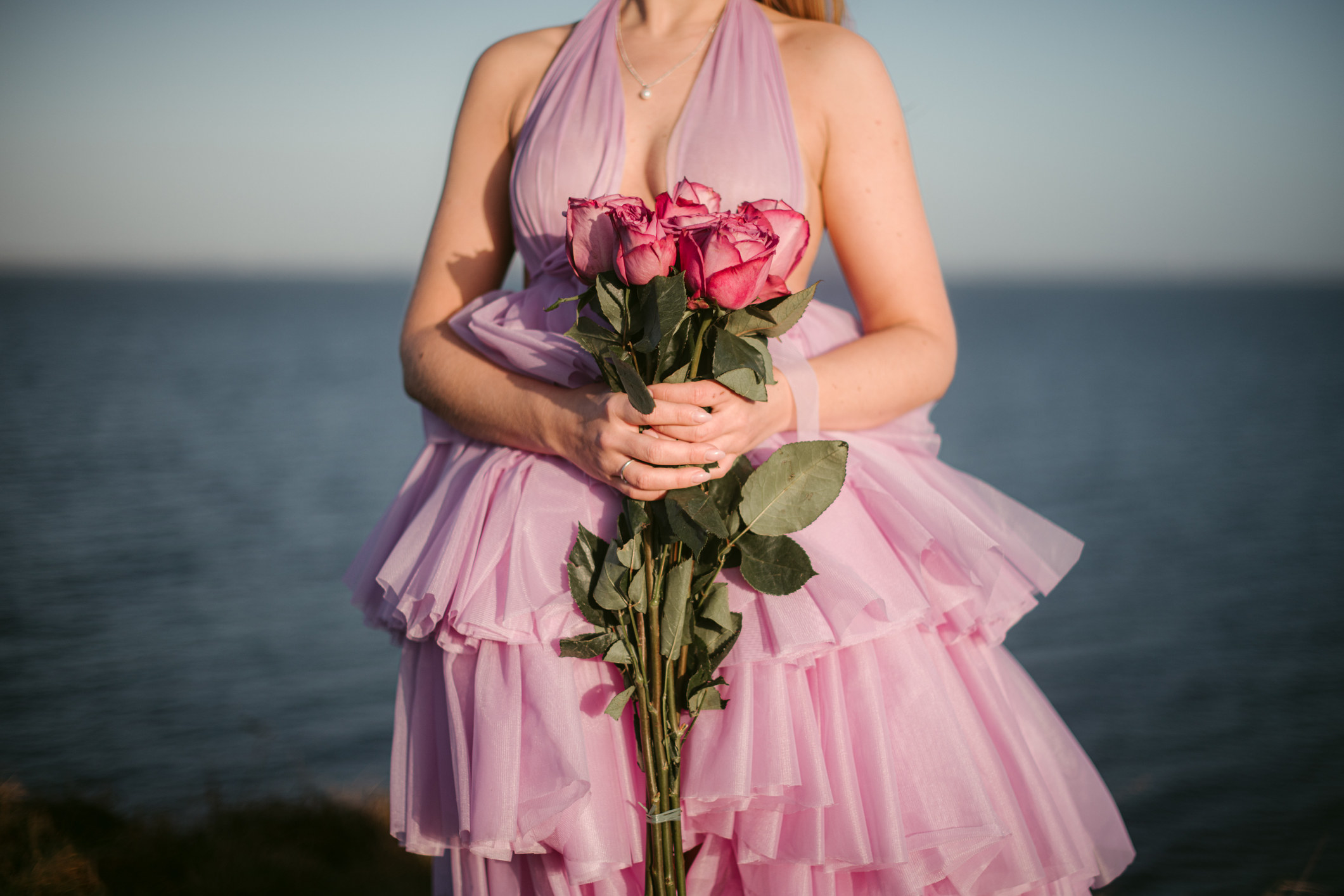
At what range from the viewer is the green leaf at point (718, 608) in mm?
1332

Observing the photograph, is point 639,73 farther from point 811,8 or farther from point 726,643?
point 726,643

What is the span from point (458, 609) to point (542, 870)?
43cm

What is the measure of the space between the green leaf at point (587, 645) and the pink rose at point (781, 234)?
55cm

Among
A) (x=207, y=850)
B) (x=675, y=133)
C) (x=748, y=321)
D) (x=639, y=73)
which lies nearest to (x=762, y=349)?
(x=748, y=321)

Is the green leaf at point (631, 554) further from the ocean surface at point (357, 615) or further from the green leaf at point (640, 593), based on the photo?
the ocean surface at point (357, 615)

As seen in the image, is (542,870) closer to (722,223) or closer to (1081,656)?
(722,223)

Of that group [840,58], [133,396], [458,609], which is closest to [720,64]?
[840,58]

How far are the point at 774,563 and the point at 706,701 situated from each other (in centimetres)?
23

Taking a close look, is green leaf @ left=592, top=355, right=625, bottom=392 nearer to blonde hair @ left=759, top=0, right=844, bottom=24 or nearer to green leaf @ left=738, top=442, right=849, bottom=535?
green leaf @ left=738, top=442, right=849, bottom=535

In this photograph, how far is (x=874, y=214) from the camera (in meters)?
1.75

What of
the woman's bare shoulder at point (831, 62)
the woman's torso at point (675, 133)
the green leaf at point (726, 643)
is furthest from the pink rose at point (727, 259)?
the woman's bare shoulder at point (831, 62)

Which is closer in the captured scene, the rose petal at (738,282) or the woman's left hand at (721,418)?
the rose petal at (738,282)

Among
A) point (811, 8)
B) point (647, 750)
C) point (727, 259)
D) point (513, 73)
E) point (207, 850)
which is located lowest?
point (207, 850)

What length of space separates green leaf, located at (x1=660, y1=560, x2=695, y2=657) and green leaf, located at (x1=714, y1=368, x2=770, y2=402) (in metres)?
0.26
